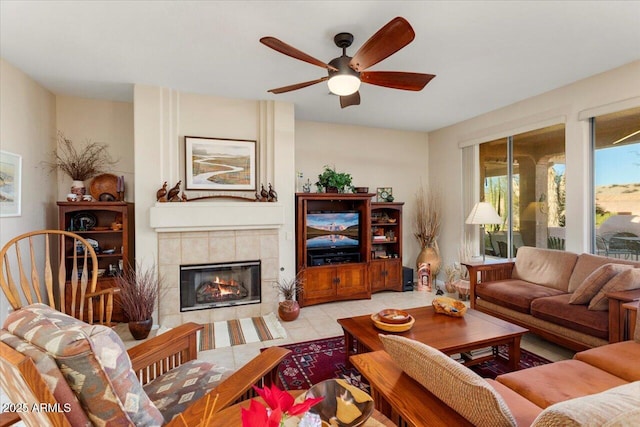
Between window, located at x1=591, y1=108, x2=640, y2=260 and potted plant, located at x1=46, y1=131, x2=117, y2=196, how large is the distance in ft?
18.4

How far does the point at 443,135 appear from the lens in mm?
5371

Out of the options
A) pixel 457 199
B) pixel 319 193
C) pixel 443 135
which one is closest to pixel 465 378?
pixel 319 193

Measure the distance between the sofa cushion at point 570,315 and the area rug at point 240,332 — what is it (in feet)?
8.16

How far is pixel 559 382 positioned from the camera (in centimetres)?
160

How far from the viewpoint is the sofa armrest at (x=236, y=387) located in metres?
1.03

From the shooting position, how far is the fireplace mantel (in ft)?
11.3

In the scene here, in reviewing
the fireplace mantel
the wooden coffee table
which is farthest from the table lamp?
the fireplace mantel

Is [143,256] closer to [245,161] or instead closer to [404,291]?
[245,161]

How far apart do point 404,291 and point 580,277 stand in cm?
237

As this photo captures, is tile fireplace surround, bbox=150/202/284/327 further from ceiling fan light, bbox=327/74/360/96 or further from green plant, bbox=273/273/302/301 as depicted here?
ceiling fan light, bbox=327/74/360/96

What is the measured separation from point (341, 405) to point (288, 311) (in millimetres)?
2857

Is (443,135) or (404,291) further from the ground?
(443,135)

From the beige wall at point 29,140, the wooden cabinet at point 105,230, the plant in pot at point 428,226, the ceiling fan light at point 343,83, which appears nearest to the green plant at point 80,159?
the beige wall at point 29,140

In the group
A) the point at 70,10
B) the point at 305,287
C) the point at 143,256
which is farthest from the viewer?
the point at 305,287
